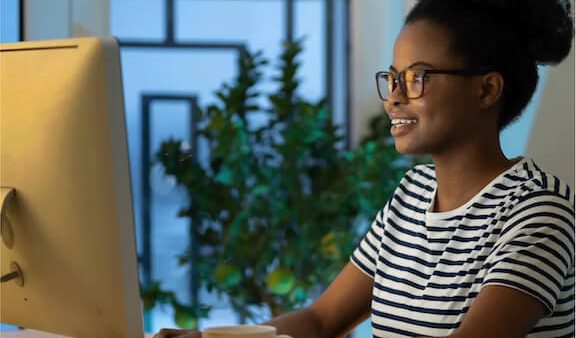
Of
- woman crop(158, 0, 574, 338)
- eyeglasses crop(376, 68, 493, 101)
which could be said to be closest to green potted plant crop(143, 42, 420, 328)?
woman crop(158, 0, 574, 338)

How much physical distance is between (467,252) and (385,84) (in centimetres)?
38

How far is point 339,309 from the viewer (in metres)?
1.91

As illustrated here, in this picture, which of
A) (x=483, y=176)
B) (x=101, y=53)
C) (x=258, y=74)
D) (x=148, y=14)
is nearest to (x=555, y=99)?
(x=483, y=176)

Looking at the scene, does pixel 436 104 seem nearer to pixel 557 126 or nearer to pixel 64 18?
pixel 557 126

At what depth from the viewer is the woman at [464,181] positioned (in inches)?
63.4

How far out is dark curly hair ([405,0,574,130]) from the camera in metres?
1.73

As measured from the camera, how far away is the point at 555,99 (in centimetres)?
225

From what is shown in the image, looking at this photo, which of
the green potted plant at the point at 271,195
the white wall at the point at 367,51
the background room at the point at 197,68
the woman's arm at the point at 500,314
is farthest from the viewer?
the background room at the point at 197,68

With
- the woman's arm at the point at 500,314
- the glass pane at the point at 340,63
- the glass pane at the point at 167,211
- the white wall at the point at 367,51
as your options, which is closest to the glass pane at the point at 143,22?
the glass pane at the point at 167,211

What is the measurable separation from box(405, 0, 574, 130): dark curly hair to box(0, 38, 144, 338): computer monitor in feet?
2.33

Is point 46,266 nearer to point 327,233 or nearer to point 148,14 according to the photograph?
point 327,233

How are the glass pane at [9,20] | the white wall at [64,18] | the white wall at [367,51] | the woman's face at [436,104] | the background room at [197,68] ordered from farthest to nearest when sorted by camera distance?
the background room at [197,68] < the white wall at [367,51] < the white wall at [64,18] < the glass pane at [9,20] < the woman's face at [436,104]

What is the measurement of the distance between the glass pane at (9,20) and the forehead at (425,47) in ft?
4.06

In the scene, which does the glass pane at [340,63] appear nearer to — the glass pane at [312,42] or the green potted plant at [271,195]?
the glass pane at [312,42]
